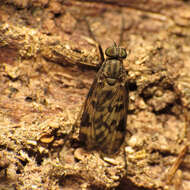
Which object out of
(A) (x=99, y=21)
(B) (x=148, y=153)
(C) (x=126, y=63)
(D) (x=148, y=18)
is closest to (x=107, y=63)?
(C) (x=126, y=63)

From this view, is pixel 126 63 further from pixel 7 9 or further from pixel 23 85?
pixel 7 9

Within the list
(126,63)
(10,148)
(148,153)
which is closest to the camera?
(10,148)

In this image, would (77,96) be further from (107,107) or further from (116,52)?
(116,52)

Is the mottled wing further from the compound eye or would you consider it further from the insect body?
the compound eye

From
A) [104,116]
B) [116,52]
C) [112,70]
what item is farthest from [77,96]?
[116,52]

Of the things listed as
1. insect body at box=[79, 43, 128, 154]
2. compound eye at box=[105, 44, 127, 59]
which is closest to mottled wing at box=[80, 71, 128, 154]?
insect body at box=[79, 43, 128, 154]

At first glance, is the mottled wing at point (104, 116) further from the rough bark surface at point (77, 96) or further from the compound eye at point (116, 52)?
the compound eye at point (116, 52)
